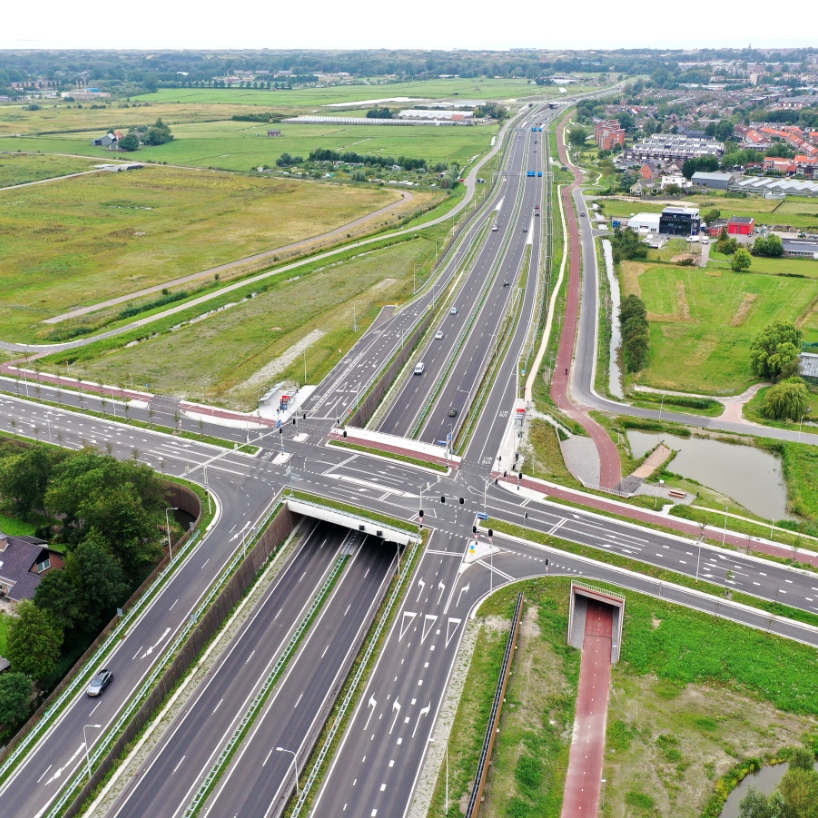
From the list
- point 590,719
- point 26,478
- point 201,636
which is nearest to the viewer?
point 590,719

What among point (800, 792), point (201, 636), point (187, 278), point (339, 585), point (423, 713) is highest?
point (800, 792)

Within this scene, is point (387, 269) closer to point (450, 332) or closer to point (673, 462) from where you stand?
point (450, 332)

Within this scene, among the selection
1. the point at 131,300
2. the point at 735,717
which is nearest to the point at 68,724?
the point at 735,717

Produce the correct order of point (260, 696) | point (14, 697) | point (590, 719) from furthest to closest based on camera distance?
point (260, 696)
point (590, 719)
point (14, 697)

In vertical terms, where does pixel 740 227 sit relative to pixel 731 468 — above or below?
above

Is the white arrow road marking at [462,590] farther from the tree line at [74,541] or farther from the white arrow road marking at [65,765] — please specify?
the white arrow road marking at [65,765]

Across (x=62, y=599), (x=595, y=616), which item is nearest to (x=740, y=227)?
(x=595, y=616)

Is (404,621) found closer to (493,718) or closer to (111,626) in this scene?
(493,718)
